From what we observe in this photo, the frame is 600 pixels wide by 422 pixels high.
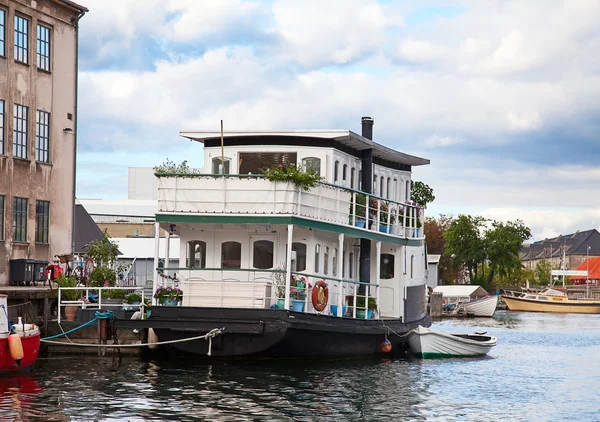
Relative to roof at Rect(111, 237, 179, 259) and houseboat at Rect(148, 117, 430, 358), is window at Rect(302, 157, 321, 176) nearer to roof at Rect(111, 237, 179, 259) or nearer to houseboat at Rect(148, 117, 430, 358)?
houseboat at Rect(148, 117, 430, 358)

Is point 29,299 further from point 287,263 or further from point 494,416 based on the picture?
point 494,416

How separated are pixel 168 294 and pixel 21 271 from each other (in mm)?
11921

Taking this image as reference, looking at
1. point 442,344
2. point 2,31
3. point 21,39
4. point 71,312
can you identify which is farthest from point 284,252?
point 21,39

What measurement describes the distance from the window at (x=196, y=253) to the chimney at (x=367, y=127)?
9.57 metres

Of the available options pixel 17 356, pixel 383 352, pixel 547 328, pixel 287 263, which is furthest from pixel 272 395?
pixel 547 328

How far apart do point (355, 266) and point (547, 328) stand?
35281mm

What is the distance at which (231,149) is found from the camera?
31266 millimetres

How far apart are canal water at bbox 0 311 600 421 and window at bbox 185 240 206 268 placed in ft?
9.60

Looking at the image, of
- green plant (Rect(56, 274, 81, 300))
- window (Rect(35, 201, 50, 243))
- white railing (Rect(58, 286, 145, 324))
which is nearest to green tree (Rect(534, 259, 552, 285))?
window (Rect(35, 201, 50, 243))

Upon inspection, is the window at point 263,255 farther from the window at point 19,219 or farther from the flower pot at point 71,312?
the window at point 19,219

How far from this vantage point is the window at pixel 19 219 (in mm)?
39250

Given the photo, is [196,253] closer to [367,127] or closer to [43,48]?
[367,127]

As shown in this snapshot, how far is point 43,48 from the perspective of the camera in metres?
41.5

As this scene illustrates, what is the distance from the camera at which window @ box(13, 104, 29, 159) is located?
3959 centimetres
